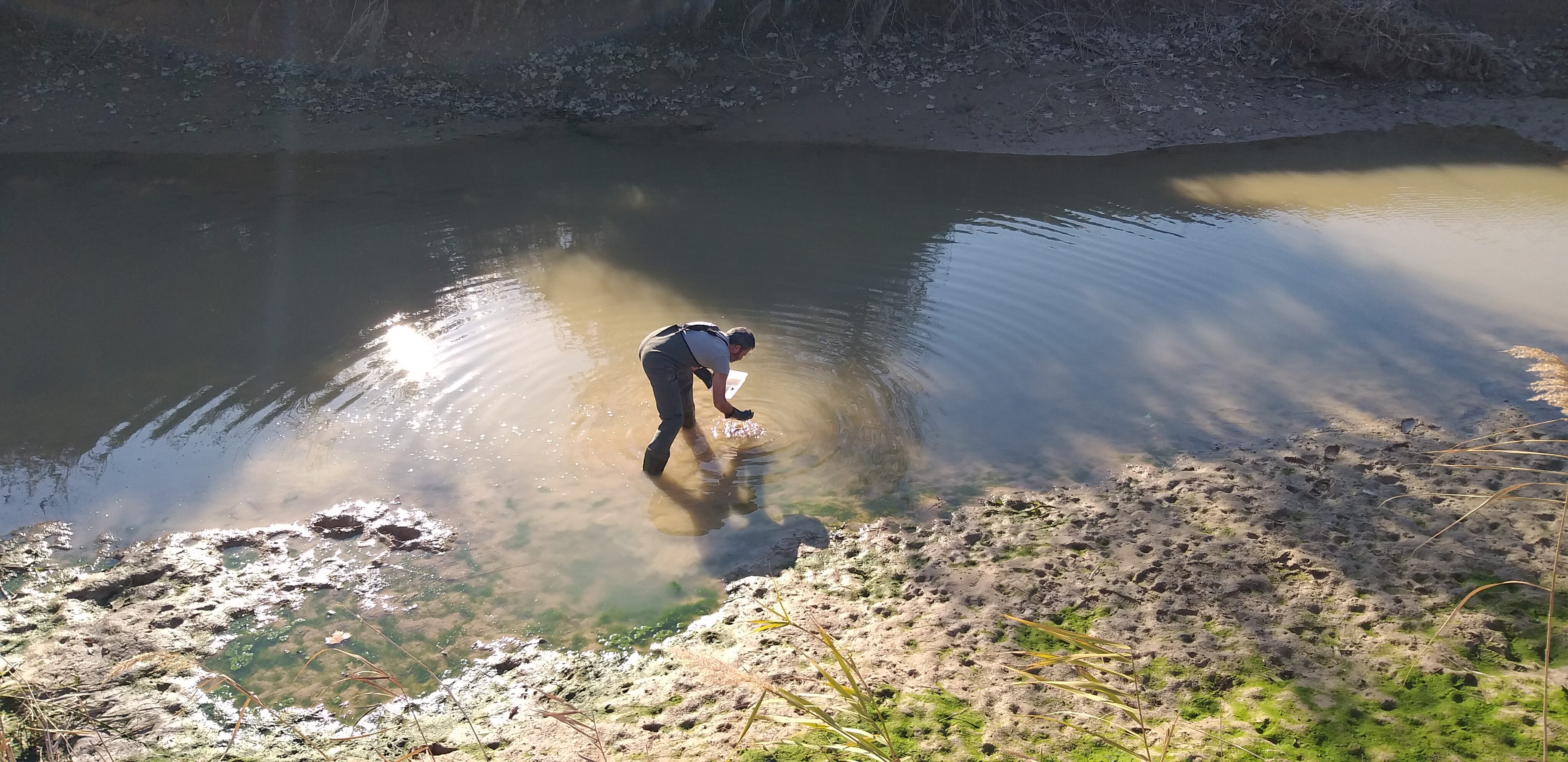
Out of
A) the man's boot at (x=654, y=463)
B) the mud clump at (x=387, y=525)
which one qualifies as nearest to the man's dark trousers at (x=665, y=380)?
the man's boot at (x=654, y=463)

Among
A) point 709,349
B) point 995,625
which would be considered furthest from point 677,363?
point 995,625

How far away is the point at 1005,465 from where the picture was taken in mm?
6477

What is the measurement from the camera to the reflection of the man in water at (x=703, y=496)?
19.7 ft

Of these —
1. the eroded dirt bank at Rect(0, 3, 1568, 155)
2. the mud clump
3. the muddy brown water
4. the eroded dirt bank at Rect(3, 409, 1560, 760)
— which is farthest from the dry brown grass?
the eroded dirt bank at Rect(0, 3, 1568, 155)

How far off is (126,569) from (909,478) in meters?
4.68

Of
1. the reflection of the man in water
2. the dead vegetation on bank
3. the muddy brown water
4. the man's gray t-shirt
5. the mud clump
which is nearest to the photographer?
the mud clump

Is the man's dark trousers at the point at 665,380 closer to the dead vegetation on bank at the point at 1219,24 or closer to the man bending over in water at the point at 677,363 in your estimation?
the man bending over in water at the point at 677,363

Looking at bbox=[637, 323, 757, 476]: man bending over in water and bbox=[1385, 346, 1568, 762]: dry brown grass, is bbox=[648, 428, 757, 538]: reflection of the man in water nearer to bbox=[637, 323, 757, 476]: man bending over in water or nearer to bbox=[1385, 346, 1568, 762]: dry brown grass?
bbox=[637, 323, 757, 476]: man bending over in water

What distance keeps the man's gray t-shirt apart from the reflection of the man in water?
0.70 m

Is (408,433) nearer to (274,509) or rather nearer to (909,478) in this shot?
(274,509)

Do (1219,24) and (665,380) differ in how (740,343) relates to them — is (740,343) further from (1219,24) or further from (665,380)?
(1219,24)

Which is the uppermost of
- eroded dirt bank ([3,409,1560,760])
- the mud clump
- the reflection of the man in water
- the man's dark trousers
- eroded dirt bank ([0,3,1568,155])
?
eroded dirt bank ([0,3,1568,155])

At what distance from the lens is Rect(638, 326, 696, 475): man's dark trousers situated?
635cm

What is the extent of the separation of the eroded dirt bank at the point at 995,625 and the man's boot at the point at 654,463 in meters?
1.37
